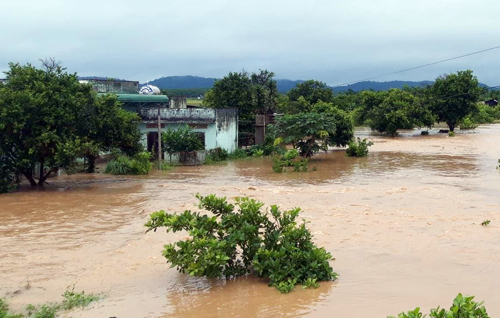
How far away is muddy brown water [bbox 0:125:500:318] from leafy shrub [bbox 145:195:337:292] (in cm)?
23

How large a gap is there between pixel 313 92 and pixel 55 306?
3411 centimetres

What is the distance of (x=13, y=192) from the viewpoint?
48.5ft

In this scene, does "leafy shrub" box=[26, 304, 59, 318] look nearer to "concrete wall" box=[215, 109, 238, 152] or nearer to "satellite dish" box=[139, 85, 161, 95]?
"concrete wall" box=[215, 109, 238, 152]

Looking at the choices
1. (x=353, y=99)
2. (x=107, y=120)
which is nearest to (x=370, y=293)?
(x=107, y=120)

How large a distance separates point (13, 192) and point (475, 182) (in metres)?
14.1

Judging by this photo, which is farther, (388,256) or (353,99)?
(353,99)

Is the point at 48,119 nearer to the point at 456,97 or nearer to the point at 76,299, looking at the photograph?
the point at 76,299

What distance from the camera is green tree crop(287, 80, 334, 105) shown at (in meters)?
38.6

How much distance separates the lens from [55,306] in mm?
6316

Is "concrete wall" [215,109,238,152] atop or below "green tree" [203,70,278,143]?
below

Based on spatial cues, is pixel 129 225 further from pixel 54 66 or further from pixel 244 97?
pixel 244 97

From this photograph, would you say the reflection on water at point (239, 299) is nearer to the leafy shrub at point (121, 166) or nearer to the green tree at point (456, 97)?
the leafy shrub at point (121, 166)

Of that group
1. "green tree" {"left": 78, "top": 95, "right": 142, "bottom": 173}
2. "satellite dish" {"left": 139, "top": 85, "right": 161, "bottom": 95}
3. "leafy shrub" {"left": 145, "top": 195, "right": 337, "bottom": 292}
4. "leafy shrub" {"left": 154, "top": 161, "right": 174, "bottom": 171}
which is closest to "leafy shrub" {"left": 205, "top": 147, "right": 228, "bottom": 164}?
"leafy shrub" {"left": 154, "top": 161, "right": 174, "bottom": 171}

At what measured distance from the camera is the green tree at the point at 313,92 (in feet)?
127
